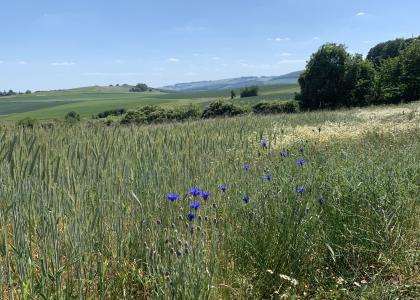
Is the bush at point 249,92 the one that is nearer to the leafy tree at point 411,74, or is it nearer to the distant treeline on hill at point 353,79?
the distant treeline on hill at point 353,79

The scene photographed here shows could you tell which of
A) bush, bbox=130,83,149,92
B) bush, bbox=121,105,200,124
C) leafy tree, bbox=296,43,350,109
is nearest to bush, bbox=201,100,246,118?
bush, bbox=121,105,200,124

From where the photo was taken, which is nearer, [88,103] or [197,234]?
[197,234]

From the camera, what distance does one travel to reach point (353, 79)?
33594mm

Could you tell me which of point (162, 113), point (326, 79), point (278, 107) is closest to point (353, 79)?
point (326, 79)

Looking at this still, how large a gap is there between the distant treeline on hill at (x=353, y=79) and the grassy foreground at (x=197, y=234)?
103 feet

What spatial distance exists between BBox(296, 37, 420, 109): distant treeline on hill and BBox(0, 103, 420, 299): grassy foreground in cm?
3140

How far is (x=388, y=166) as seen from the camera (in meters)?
3.61

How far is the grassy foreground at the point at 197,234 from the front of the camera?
187 cm

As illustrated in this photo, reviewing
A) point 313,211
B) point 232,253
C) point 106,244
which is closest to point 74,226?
point 106,244

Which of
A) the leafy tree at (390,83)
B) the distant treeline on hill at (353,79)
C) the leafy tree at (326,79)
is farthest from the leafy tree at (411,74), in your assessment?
the leafy tree at (326,79)

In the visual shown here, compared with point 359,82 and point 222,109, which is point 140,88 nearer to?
point 359,82

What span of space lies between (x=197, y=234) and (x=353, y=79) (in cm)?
3462

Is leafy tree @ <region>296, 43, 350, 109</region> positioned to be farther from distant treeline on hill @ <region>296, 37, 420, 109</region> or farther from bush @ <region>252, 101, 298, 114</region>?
bush @ <region>252, 101, 298, 114</region>

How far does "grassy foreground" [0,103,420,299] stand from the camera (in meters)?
1.87
